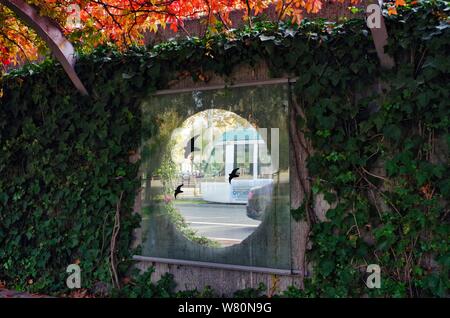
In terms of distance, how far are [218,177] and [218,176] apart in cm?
1

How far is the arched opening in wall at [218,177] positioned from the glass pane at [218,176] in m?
0.01

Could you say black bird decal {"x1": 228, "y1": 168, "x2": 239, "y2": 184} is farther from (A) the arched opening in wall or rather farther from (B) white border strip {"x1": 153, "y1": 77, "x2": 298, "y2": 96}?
(B) white border strip {"x1": 153, "y1": 77, "x2": 298, "y2": 96}

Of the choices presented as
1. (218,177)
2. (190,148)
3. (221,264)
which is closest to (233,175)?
(218,177)

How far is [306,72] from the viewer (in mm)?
4293

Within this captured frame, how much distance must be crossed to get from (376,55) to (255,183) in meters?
1.65

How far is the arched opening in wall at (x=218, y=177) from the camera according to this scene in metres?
4.62

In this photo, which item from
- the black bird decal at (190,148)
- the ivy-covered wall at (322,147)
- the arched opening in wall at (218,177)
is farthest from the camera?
the black bird decal at (190,148)

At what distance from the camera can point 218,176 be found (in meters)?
4.83

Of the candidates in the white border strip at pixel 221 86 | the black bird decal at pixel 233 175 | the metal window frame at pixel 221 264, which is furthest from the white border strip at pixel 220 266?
the white border strip at pixel 221 86

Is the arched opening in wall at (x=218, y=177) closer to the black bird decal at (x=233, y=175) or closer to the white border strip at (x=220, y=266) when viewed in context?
the black bird decal at (x=233, y=175)

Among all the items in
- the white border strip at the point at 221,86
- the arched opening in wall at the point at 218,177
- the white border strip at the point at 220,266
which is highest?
the white border strip at the point at 221,86
